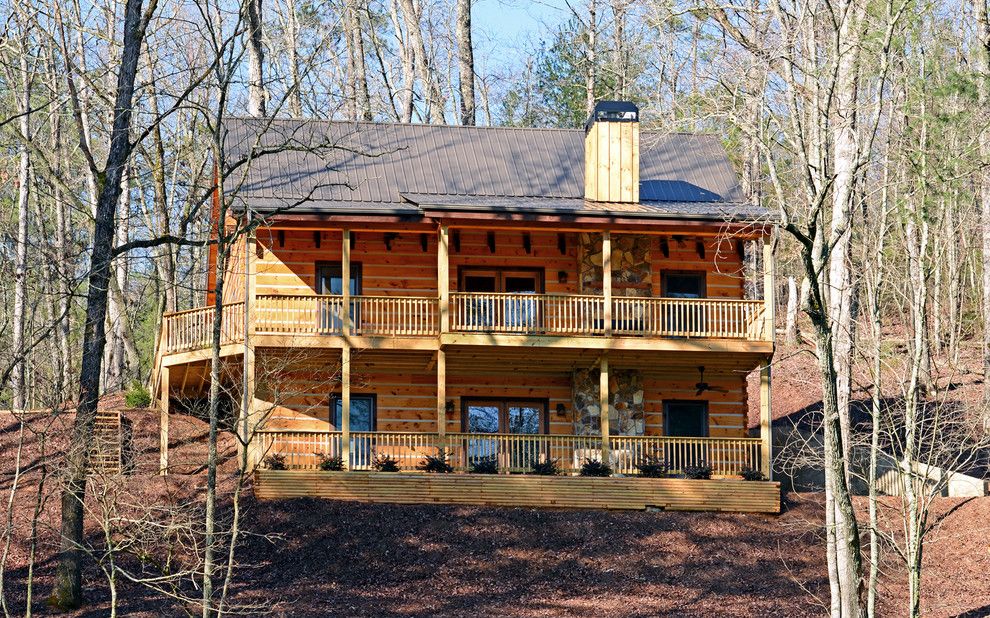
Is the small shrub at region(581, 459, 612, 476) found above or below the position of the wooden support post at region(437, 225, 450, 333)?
below

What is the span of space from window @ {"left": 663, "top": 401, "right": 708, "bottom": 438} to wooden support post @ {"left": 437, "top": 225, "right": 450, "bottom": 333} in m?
5.48

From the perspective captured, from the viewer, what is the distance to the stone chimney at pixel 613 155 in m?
27.5

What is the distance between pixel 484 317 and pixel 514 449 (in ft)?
9.24

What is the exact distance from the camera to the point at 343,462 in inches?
955

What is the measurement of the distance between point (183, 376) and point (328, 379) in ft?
11.4

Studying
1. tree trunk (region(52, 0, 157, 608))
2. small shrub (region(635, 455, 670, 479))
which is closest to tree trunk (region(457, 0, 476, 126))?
small shrub (region(635, 455, 670, 479))

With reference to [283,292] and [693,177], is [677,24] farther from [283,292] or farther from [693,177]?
[283,292]

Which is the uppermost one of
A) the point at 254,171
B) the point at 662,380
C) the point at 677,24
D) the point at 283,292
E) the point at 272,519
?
the point at 677,24

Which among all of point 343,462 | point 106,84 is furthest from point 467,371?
point 106,84

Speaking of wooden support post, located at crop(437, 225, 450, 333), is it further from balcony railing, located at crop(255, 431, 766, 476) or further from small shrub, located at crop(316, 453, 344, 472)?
small shrub, located at crop(316, 453, 344, 472)

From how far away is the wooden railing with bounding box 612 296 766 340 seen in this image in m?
25.4

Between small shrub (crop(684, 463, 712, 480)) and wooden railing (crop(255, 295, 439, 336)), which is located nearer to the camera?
small shrub (crop(684, 463, 712, 480))

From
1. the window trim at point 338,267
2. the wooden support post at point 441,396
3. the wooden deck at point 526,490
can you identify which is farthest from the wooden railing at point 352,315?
the wooden deck at point 526,490

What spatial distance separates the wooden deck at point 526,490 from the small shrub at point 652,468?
1.23 feet
